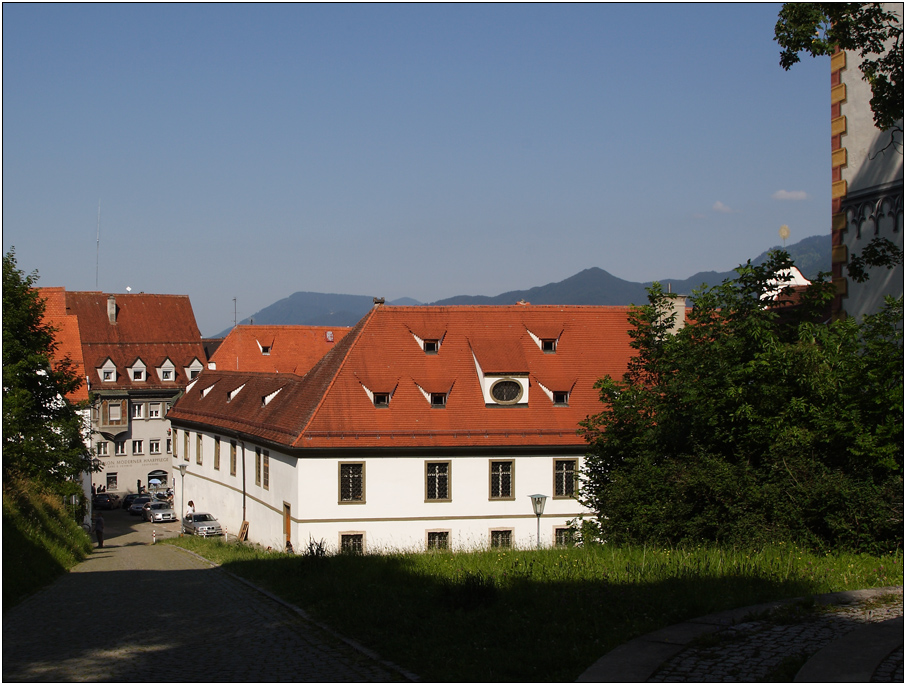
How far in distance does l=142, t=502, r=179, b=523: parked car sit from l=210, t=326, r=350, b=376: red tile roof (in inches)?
353

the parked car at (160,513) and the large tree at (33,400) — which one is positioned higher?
the large tree at (33,400)

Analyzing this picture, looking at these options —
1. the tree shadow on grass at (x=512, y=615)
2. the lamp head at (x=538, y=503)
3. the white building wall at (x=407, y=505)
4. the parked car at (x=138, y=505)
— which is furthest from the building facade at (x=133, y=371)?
the tree shadow on grass at (x=512, y=615)

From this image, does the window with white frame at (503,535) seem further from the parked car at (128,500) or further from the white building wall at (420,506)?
the parked car at (128,500)

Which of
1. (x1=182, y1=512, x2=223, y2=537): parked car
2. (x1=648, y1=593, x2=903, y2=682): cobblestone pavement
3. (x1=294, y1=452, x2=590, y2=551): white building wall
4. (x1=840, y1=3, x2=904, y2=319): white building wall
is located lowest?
(x1=182, y1=512, x2=223, y2=537): parked car

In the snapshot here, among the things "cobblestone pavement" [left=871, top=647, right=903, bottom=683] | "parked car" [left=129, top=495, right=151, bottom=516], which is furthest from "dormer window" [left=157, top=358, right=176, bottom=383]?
"cobblestone pavement" [left=871, top=647, right=903, bottom=683]

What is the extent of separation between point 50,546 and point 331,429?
41.4 feet

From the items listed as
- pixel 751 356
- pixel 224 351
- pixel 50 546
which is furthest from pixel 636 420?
pixel 224 351

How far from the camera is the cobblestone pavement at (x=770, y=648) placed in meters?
7.48

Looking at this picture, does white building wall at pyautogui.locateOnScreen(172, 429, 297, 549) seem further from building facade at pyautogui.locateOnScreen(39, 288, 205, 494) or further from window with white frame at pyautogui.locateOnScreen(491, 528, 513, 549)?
building facade at pyautogui.locateOnScreen(39, 288, 205, 494)

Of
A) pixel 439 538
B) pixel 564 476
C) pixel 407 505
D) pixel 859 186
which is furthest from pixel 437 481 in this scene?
pixel 859 186

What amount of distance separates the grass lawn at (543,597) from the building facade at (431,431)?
59.0 feet

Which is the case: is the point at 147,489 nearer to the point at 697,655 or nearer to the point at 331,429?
the point at 331,429

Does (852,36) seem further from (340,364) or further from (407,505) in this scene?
(340,364)

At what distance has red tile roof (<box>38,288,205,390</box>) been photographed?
7169 centimetres
